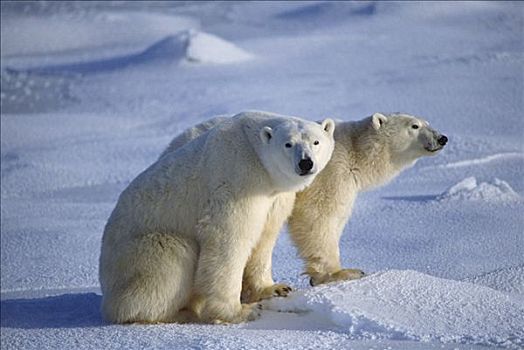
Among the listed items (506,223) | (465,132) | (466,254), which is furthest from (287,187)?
(465,132)

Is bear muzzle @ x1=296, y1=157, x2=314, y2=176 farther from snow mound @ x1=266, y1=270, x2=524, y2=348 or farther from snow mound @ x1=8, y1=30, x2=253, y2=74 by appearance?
snow mound @ x1=8, y1=30, x2=253, y2=74

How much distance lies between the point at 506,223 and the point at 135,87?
30.2 feet

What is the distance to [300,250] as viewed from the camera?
16.5 ft

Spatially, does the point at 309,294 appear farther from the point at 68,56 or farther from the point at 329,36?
the point at 68,56

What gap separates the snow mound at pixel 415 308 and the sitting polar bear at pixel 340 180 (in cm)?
38

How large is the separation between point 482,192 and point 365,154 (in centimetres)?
221

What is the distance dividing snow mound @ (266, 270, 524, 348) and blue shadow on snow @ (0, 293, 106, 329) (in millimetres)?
1092

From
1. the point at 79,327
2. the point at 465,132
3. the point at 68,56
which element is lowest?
the point at 68,56

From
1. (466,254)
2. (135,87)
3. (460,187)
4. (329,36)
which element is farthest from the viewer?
(329,36)

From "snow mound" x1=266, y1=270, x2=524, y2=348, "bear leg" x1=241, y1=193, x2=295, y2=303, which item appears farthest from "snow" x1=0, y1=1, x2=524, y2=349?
"bear leg" x1=241, y1=193, x2=295, y2=303

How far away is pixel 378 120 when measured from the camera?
5.27 metres

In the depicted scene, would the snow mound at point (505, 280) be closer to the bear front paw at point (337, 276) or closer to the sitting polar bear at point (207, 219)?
the bear front paw at point (337, 276)

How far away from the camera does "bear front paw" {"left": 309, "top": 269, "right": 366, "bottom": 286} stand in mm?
4852

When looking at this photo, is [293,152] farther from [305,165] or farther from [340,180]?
[340,180]
